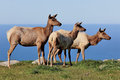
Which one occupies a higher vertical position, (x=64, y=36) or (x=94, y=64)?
(x=64, y=36)

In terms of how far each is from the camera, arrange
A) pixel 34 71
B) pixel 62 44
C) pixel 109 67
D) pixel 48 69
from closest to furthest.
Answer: pixel 34 71, pixel 48 69, pixel 109 67, pixel 62 44

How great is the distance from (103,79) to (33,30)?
5.96 m

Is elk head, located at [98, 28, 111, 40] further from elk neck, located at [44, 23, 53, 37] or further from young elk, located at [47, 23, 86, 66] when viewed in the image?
elk neck, located at [44, 23, 53, 37]

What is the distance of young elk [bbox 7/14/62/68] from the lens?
13.0 m

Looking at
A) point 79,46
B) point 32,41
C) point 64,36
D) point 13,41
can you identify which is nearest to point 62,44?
point 64,36

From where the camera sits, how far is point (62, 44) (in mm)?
13312

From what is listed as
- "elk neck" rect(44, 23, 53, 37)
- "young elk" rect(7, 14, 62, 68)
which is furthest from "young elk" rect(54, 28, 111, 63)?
"young elk" rect(7, 14, 62, 68)

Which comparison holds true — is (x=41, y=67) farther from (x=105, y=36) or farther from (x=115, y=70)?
(x=105, y=36)

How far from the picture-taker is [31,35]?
538 inches

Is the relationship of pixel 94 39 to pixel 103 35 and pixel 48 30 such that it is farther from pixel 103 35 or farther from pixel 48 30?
pixel 48 30
